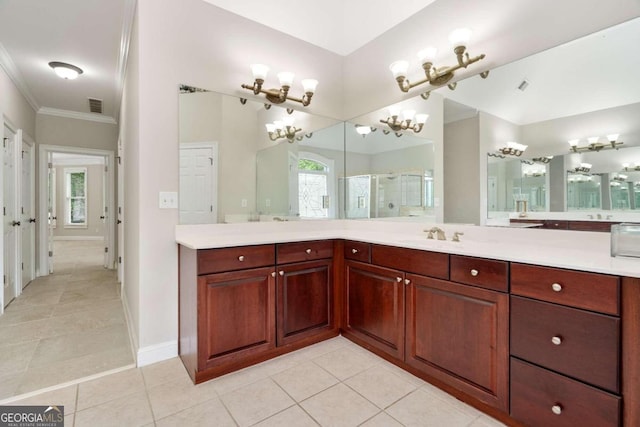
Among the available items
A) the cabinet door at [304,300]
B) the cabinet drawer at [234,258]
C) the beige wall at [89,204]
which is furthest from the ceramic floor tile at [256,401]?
the beige wall at [89,204]

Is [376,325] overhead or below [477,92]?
below

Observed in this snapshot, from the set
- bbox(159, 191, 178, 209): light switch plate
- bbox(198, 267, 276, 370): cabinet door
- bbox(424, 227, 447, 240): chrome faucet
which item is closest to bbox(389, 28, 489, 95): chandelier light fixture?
bbox(424, 227, 447, 240): chrome faucet

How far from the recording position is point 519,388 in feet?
4.56

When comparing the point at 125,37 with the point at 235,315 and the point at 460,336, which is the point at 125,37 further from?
the point at 460,336

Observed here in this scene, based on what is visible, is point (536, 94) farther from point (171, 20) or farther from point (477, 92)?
point (171, 20)

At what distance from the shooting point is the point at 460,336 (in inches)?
63.7

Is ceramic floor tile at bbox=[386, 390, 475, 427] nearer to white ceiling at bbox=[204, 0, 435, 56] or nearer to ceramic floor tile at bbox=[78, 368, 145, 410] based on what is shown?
ceramic floor tile at bbox=[78, 368, 145, 410]

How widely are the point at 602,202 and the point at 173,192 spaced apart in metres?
2.63

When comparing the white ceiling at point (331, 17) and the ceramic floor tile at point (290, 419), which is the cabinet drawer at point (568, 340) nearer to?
the ceramic floor tile at point (290, 419)

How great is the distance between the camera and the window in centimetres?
908

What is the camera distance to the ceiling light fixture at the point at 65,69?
3.27 metres

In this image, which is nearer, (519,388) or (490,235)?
(519,388)

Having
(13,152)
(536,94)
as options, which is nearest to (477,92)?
(536,94)

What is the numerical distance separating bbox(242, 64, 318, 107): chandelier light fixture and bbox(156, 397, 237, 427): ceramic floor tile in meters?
2.20
